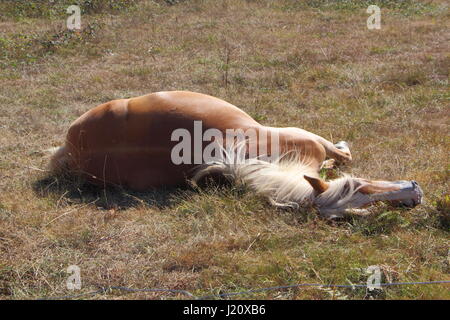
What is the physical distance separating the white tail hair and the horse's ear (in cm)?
2

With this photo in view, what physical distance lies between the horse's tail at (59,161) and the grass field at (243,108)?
11cm

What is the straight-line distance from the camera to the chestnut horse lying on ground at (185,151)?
365 centimetres

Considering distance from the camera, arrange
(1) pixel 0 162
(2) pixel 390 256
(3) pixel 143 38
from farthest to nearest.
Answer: (3) pixel 143 38 < (1) pixel 0 162 < (2) pixel 390 256

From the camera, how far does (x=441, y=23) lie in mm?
10070

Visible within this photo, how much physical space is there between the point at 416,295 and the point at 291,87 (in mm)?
4276

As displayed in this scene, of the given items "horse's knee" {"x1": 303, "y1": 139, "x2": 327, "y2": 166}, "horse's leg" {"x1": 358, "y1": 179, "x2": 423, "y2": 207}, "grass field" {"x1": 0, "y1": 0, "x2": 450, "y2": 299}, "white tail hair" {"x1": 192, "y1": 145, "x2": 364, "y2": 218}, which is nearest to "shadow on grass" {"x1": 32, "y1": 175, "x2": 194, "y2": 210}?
"grass field" {"x1": 0, "y1": 0, "x2": 450, "y2": 299}

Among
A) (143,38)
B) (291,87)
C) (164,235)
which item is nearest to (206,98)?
(164,235)

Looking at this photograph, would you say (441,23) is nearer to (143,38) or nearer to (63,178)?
(143,38)

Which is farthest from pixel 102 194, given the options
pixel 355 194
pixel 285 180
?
pixel 355 194

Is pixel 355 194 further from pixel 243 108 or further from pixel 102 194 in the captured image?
pixel 243 108

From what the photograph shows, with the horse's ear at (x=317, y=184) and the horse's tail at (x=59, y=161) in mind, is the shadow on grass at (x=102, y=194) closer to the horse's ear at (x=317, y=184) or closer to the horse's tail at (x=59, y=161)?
the horse's tail at (x=59, y=161)

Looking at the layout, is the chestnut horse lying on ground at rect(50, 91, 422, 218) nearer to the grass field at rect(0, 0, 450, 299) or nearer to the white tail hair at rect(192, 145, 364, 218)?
the white tail hair at rect(192, 145, 364, 218)

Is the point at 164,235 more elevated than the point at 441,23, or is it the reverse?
the point at 441,23

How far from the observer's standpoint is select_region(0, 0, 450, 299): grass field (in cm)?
306
